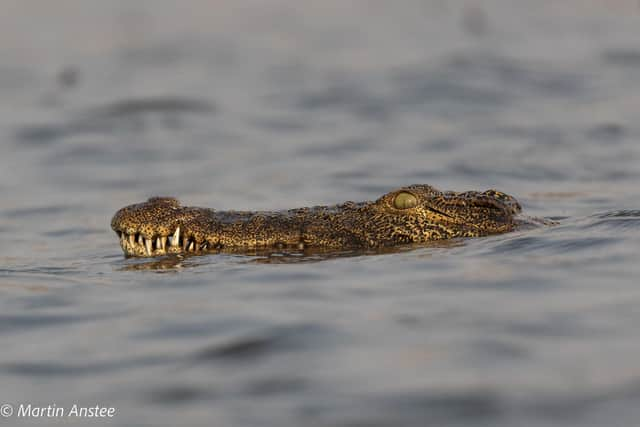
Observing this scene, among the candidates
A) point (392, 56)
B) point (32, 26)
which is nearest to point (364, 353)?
point (392, 56)

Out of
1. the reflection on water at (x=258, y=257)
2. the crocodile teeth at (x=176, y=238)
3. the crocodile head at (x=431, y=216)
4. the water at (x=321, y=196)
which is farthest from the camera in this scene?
the crocodile head at (x=431, y=216)

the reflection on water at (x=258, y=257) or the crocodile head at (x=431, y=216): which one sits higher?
the crocodile head at (x=431, y=216)

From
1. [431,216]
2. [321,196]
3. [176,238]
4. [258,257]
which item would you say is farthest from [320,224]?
[321,196]

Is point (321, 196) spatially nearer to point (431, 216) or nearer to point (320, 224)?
point (431, 216)

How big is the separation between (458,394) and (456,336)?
850 mm

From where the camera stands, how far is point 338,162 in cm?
1422

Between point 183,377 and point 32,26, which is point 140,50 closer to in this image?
point 32,26

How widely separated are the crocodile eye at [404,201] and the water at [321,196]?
21.6 inches

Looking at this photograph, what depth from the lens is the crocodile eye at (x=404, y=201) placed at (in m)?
8.27

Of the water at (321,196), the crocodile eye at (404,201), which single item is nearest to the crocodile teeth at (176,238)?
the water at (321,196)

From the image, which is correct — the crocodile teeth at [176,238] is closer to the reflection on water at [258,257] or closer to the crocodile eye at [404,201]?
the reflection on water at [258,257]

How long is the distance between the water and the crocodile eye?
1.80ft

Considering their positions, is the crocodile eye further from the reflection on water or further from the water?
the water

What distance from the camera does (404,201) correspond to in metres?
8.27
